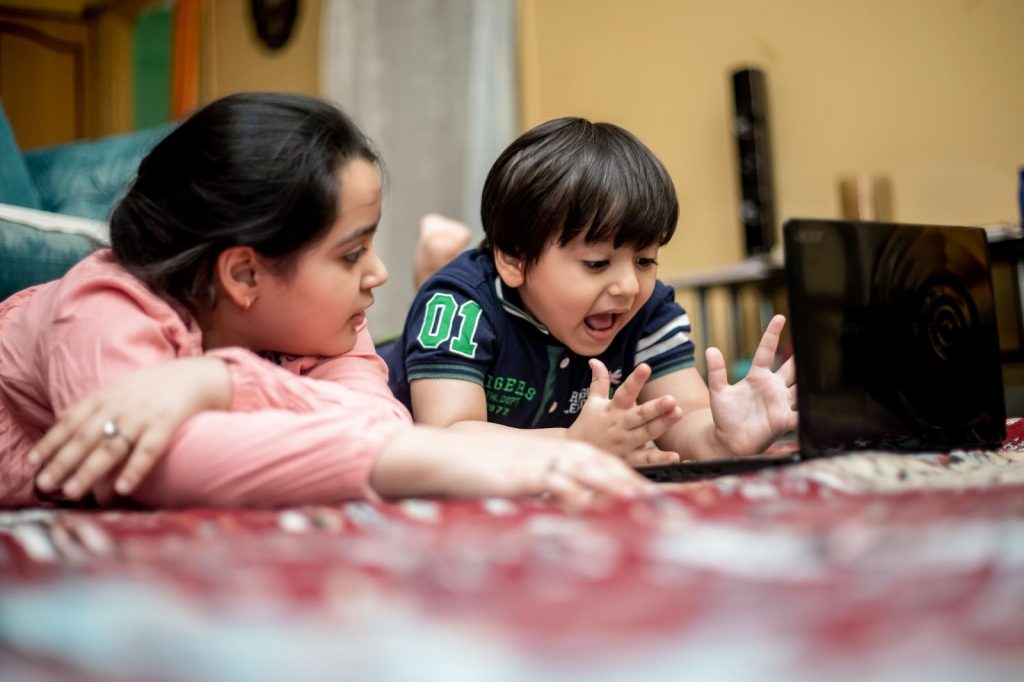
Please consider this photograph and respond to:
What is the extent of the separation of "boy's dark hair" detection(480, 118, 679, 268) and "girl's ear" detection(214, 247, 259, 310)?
445 mm

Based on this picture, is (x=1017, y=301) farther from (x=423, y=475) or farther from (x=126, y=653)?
(x=126, y=653)

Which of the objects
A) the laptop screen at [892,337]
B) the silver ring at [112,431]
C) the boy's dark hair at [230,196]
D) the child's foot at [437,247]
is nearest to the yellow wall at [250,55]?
the child's foot at [437,247]

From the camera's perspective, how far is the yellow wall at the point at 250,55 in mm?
4410

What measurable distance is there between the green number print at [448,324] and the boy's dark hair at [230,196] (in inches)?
13.4

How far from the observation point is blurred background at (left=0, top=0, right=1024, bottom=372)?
2576 mm

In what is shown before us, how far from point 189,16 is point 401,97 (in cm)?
187

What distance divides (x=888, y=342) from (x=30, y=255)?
3.48 ft

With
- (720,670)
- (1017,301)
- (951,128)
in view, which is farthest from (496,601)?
(951,128)

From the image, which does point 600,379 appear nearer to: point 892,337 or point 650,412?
point 650,412

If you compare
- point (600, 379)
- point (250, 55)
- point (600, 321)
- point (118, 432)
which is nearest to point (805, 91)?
point (600, 321)

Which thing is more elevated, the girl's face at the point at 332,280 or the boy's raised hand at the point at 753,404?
the girl's face at the point at 332,280

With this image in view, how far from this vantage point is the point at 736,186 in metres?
3.03

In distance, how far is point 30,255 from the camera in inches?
49.6

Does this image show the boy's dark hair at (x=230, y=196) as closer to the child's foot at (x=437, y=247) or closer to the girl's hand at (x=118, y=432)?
the girl's hand at (x=118, y=432)
